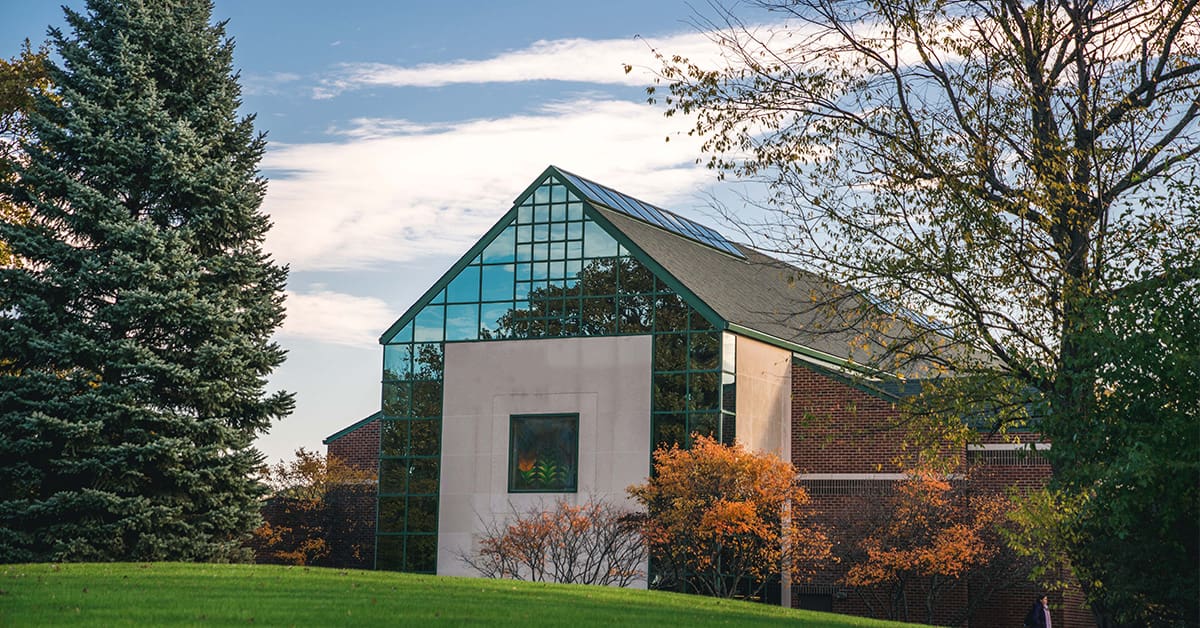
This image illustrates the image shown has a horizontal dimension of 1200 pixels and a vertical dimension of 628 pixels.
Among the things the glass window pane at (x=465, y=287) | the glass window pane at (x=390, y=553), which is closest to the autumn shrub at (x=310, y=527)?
the glass window pane at (x=390, y=553)

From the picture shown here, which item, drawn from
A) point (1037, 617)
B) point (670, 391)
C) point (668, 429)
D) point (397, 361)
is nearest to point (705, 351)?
point (670, 391)

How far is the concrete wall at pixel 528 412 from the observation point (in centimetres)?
3172

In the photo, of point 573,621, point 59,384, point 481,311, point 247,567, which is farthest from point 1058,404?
point 481,311

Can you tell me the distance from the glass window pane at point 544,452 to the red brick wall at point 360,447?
928 centimetres

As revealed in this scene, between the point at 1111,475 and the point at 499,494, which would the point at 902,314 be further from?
the point at 499,494

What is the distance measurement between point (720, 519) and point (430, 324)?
36.1 feet

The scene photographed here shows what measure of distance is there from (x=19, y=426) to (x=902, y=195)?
52.8 ft

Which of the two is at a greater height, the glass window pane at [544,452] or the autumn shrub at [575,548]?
the glass window pane at [544,452]

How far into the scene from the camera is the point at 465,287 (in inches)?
1348

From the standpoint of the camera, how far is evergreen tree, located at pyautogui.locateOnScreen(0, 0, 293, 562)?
2395 centimetres

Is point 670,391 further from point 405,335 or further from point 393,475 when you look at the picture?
point 393,475

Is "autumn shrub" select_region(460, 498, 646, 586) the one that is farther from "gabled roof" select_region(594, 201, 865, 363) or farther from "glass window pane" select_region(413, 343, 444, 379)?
"gabled roof" select_region(594, 201, 865, 363)

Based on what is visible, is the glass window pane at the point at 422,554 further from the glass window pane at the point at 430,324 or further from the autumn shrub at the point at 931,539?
the autumn shrub at the point at 931,539

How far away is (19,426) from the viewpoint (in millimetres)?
23906
